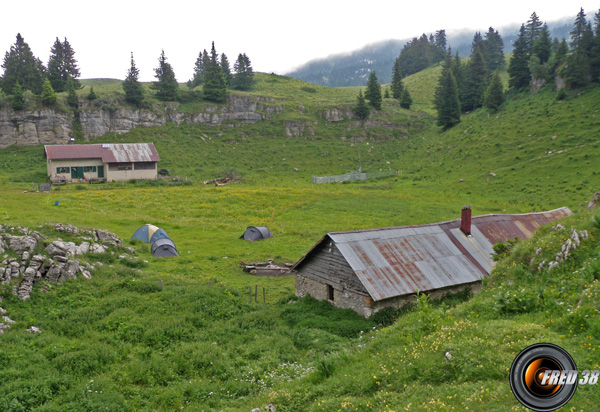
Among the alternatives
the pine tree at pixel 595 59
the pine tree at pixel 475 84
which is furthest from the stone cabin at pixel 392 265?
the pine tree at pixel 475 84

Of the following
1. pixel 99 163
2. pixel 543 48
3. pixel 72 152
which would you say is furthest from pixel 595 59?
pixel 72 152

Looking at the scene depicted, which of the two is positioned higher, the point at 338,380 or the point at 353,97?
the point at 353,97

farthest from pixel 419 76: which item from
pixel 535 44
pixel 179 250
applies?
pixel 179 250

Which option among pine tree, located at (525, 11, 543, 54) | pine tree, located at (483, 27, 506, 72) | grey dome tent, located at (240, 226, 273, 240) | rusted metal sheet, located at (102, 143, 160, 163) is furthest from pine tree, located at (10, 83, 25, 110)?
pine tree, located at (483, 27, 506, 72)

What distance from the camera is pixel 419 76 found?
146 metres

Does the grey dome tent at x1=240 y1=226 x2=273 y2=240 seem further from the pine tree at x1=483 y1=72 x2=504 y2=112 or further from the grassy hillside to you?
the pine tree at x1=483 y1=72 x2=504 y2=112

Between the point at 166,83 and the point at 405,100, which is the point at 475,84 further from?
the point at 166,83

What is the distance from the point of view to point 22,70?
86.1 metres

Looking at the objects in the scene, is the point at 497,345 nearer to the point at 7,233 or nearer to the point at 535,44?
the point at 7,233

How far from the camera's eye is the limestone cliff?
74.9 metres

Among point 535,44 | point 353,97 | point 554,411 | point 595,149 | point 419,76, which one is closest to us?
point 554,411

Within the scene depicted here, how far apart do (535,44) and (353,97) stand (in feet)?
158

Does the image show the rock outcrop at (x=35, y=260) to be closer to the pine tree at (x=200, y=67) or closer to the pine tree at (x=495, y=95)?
the pine tree at (x=495, y=95)

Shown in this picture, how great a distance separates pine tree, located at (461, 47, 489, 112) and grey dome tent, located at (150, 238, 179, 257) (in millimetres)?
89230
